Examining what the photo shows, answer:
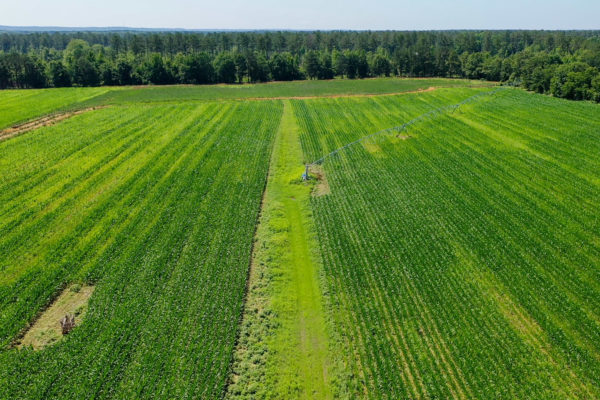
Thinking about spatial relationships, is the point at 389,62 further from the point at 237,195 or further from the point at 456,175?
the point at 237,195

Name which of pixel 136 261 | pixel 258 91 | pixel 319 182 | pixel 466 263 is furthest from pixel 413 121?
pixel 136 261

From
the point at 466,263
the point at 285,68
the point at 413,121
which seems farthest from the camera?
the point at 285,68

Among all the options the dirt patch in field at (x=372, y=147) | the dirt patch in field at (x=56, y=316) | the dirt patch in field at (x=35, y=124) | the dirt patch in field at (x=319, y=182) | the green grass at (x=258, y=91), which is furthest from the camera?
the green grass at (x=258, y=91)

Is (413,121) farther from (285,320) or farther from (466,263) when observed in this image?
(285,320)

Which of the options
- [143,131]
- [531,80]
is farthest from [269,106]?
[531,80]

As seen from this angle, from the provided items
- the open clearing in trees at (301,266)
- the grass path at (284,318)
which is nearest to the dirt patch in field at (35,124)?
the open clearing in trees at (301,266)

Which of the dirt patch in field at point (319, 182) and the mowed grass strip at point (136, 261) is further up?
the dirt patch in field at point (319, 182)

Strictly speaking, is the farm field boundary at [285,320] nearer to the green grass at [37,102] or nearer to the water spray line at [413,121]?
the water spray line at [413,121]

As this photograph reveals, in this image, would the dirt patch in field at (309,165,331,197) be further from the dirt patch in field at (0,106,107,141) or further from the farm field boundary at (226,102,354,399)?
the dirt patch in field at (0,106,107,141)
